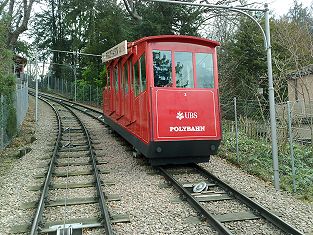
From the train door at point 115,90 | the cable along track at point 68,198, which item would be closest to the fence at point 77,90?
the train door at point 115,90

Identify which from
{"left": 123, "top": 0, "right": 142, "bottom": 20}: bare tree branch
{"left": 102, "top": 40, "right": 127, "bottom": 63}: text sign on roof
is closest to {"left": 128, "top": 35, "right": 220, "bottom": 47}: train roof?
{"left": 102, "top": 40, "right": 127, "bottom": 63}: text sign on roof

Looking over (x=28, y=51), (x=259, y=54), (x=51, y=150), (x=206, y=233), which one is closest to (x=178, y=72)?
(x=206, y=233)

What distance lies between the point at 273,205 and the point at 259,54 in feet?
60.5

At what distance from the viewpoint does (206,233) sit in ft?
19.1

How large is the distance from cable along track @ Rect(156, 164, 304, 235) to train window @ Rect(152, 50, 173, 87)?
223cm

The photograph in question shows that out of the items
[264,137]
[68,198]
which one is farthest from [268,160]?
[68,198]

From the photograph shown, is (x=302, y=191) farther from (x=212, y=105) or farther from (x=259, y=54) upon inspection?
(x=259, y=54)

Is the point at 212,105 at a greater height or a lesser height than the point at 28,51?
lesser

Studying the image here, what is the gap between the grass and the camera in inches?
343

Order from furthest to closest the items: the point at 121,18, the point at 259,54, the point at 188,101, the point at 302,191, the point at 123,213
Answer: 1. the point at 121,18
2. the point at 259,54
3. the point at 188,101
4. the point at 302,191
5. the point at 123,213

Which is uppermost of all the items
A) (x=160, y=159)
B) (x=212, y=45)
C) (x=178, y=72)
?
(x=212, y=45)

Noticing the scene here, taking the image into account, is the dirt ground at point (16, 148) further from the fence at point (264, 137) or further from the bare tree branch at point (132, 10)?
the bare tree branch at point (132, 10)

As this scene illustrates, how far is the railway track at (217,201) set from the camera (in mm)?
5953

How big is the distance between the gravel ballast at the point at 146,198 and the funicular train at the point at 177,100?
79cm
